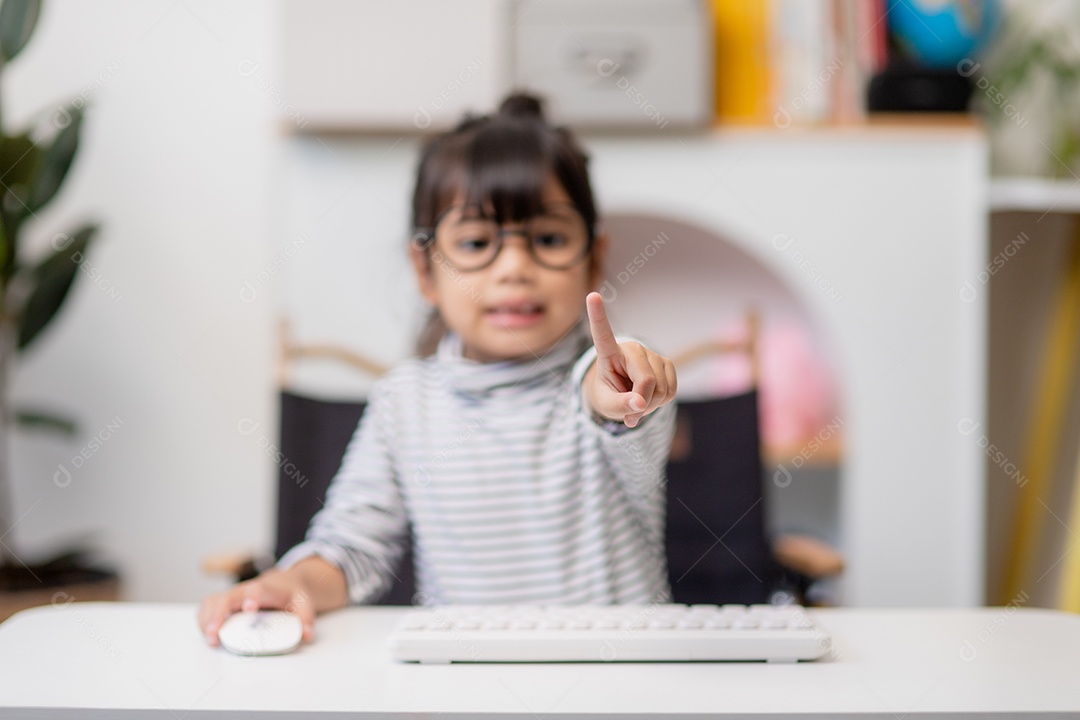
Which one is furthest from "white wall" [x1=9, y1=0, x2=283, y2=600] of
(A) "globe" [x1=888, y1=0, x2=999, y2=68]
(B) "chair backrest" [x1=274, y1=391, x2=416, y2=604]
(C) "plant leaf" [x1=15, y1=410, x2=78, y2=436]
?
(A) "globe" [x1=888, y1=0, x2=999, y2=68]

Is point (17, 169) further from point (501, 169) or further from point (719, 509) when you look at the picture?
point (719, 509)

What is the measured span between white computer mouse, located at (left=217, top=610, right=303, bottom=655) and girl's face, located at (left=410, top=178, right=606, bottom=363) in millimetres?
429

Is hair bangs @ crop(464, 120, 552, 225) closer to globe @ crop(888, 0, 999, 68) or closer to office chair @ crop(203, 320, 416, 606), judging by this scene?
office chair @ crop(203, 320, 416, 606)

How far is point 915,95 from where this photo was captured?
1.67 m

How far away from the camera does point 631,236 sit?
1995mm

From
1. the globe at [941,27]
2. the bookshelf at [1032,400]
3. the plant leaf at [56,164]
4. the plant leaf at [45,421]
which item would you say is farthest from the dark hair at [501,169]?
the bookshelf at [1032,400]

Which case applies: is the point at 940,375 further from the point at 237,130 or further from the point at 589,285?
the point at 237,130

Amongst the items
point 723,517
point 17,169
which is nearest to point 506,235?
point 723,517

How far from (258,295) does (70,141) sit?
475mm

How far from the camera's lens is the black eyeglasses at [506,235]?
1062mm

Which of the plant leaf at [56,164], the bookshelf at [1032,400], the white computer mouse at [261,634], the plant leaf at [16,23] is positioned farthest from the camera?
the bookshelf at [1032,400]

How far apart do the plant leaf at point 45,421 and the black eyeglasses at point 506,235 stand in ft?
3.40

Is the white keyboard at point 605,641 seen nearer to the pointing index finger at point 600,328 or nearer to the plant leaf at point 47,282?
the pointing index finger at point 600,328

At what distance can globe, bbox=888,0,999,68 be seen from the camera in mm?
1699
